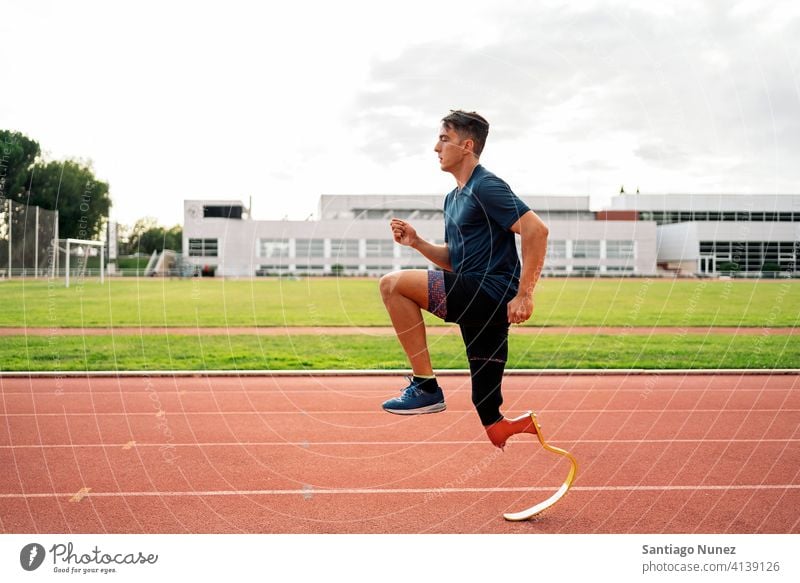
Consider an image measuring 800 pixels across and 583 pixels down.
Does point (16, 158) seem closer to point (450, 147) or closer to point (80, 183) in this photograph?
point (80, 183)

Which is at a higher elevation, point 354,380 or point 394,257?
point 394,257

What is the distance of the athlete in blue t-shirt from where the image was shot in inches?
123

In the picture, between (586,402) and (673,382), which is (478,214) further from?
(673,382)

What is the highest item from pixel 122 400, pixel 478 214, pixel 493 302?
pixel 478 214

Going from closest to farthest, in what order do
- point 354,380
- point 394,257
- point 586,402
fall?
1. point 586,402
2. point 354,380
3. point 394,257

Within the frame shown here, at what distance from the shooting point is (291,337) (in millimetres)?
19984

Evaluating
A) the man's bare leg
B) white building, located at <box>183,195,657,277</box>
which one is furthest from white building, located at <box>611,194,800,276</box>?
the man's bare leg

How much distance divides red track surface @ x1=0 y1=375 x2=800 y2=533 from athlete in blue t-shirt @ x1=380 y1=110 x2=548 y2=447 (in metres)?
2.26

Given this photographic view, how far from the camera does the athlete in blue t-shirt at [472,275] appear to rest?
123 inches

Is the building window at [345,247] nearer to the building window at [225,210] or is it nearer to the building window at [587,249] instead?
the building window at [225,210]

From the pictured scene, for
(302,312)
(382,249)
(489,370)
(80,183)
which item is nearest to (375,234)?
(80,183)

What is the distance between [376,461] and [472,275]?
14.5 feet
